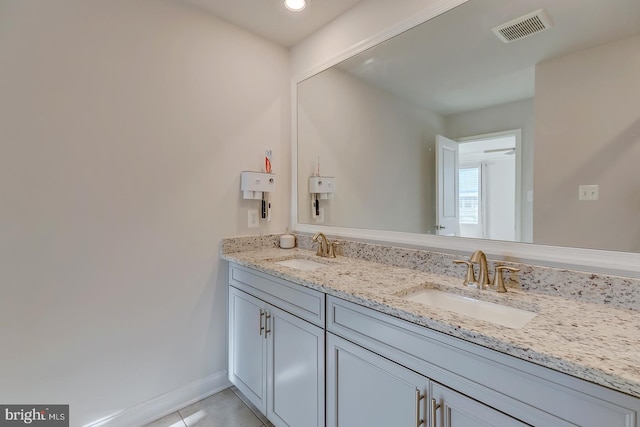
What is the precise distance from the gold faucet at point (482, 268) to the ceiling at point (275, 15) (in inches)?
61.9

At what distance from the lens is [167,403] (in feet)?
Result: 5.54

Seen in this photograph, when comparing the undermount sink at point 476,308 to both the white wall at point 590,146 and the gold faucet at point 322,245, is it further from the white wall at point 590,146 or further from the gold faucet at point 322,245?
the gold faucet at point 322,245

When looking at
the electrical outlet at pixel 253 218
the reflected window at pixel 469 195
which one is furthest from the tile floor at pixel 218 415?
the reflected window at pixel 469 195

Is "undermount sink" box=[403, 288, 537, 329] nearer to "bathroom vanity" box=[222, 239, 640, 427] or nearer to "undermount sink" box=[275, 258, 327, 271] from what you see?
"bathroom vanity" box=[222, 239, 640, 427]

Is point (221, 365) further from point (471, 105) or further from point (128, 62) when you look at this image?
point (471, 105)

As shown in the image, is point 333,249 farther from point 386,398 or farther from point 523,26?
point 523,26

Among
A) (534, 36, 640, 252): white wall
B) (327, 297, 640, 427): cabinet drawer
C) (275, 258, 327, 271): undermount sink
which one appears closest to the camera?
(327, 297, 640, 427): cabinet drawer

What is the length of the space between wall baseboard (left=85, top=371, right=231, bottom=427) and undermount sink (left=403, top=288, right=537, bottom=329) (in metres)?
1.43

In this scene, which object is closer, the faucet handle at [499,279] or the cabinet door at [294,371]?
the faucet handle at [499,279]

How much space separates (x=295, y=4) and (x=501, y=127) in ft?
4.40

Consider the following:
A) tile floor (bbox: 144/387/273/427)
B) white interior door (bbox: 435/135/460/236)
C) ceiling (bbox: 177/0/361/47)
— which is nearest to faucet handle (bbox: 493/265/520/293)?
white interior door (bbox: 435/135/460/236)

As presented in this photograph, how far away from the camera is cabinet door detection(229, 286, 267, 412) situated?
1593 millimetres

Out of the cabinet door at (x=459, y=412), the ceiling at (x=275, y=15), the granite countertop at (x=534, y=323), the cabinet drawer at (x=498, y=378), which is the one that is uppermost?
the ceiling at (x=275, y=15)

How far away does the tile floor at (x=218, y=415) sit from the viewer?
5.29 feet
